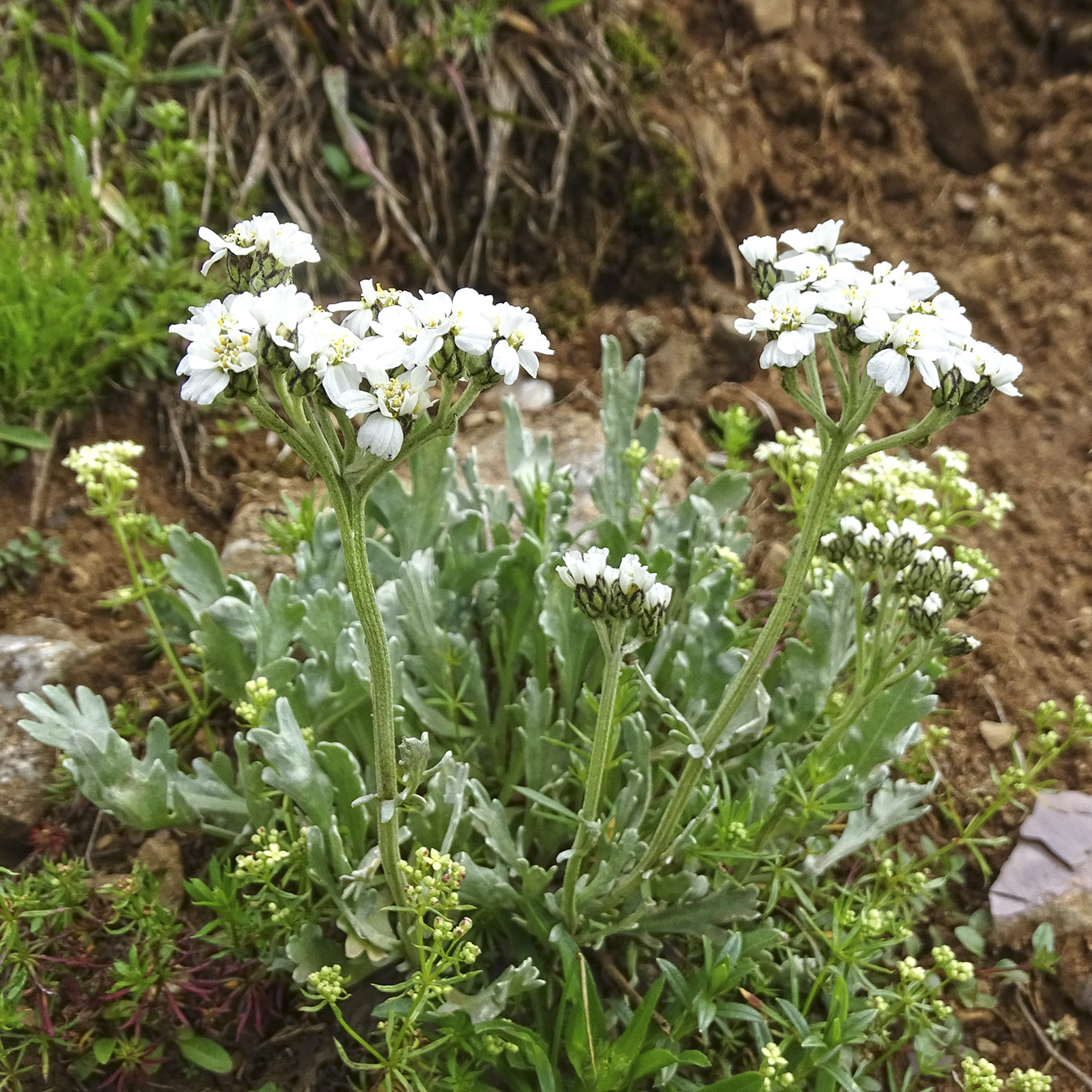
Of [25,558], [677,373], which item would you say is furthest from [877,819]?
[25,558]

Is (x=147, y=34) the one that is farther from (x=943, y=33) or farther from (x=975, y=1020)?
(x=975, y=1020)

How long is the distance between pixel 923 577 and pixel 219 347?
5.02 feet

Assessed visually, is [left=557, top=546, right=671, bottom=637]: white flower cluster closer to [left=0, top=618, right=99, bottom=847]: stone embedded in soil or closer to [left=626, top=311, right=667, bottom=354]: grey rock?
[left=0, top=618, right=99, bottom=847]: stone embedded in soil

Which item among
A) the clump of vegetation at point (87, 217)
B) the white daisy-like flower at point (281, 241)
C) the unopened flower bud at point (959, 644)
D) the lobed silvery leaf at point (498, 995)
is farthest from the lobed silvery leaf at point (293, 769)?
the clump of vegetation at point (87, 217)

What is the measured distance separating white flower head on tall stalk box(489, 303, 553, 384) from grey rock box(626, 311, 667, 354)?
9.12 feet

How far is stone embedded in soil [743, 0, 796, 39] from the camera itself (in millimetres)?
4879

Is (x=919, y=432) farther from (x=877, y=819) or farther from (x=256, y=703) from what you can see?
(x=256, y=703)

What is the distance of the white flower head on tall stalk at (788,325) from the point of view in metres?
1.72

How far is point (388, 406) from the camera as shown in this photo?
1.46m

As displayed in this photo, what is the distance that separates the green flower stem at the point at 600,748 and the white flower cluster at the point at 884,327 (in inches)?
23.1

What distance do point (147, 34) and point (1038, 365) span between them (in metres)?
4.15

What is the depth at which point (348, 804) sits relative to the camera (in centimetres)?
228

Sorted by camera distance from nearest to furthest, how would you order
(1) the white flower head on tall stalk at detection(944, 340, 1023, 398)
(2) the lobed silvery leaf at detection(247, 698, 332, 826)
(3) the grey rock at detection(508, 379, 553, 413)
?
1. (1) the white flower head on tall stalk at detection(944, 340, 1023, 398)
2. (2) the lobed silvery leaf at detection(247, 698, 332, 826)
3. (3) the grey rock at detection(508, 379, 553, 413)

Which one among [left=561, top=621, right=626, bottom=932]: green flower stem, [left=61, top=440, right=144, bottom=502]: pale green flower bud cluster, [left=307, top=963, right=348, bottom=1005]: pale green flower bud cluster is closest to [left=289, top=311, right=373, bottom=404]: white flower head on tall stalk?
[left=561, top=621, right=626, bottom=932]: green flower stem
